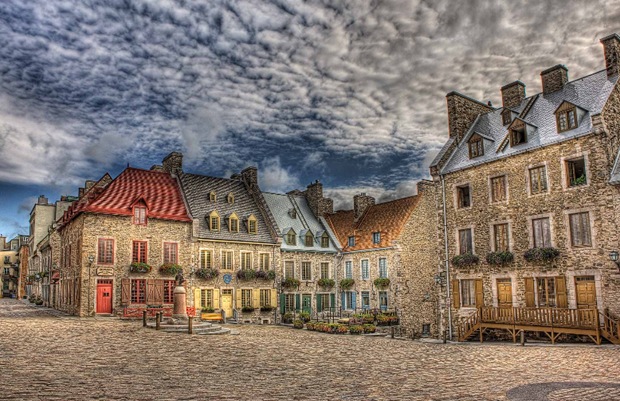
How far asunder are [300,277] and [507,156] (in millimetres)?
20138

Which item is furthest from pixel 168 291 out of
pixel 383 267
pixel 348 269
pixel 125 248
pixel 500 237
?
pixel 500 237

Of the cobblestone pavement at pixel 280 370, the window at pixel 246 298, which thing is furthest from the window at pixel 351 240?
the cobblestone pavement at pixel 280 370

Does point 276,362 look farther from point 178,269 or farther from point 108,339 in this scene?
point 178,269

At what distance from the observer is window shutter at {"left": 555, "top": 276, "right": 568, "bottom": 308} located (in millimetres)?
22969

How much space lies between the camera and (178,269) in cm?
3412

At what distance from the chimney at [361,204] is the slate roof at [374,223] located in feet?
1.41

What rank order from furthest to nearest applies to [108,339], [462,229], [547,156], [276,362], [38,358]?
1. [462,229]
2. [547,156]
3. [108,339]
4. [276,362]
5. [38,358]

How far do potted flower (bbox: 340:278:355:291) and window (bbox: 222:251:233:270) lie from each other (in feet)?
31.3

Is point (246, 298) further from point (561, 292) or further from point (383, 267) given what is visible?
point (561, 292)

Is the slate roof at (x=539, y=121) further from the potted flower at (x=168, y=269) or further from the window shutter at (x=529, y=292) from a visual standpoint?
the potted flower at (x=168, y=269)

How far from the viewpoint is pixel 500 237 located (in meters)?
26.0

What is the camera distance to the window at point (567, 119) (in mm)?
23469

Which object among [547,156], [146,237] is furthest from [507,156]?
[146,237]

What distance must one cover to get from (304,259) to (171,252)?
11.1 m
